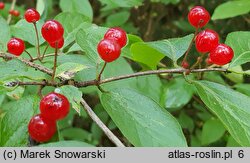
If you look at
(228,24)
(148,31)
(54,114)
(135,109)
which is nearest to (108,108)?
(135,109)

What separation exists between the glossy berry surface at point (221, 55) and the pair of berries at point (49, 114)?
1.44ft

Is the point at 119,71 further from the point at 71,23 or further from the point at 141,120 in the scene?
the point at 141,120

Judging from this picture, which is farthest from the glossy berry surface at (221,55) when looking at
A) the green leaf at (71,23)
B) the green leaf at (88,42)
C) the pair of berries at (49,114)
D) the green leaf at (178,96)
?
the green leaf at (178,96)

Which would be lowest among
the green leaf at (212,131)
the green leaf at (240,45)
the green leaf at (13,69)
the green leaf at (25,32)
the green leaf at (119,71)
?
the green leaf at (212,131)

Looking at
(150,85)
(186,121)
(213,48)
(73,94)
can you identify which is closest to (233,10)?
(150,85)

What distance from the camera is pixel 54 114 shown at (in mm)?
960

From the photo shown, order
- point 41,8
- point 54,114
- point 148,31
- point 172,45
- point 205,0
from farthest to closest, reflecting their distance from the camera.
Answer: point 205,0
point 148,31
point 41,8
point 172,45
point 54,114

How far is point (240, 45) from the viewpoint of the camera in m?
1.27

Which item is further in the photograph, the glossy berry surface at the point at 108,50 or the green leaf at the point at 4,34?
the green leaf at the point at 4,34

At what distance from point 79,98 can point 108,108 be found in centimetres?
12

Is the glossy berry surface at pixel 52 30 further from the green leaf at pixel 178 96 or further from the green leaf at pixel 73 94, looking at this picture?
the green leaf at pixel 178 96

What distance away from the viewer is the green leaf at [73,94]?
38.8 inches

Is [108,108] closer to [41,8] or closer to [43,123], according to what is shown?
[43,123]

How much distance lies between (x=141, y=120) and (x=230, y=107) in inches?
9.3
